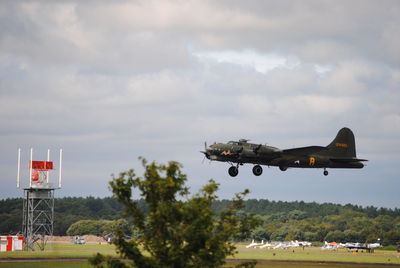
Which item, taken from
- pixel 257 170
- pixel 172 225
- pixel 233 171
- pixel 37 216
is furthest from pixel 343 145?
pixel 37 216

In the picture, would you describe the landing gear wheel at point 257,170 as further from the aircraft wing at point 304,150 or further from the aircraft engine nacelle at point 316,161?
the aircraft engine nacelle at point 316,161

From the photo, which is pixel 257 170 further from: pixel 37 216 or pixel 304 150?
pixel 37 216

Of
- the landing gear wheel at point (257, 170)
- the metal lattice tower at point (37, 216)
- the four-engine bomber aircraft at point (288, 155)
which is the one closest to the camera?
the four-engine bomber aircraft at point (288, 155)

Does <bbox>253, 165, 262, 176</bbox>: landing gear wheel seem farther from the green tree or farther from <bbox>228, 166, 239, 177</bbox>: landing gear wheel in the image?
the green tree

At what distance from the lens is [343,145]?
3329 inches

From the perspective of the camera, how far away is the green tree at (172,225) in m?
44.3

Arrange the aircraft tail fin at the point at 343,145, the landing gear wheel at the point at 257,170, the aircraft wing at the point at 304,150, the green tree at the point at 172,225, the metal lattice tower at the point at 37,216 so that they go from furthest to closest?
the metal lattice tower at the point at 37,216 < the aircraft tail fin at the point at 343,145 < the aircraft wing at the point at 304,150 < the landing gear wheel at the point at 257,170 < the green tree at the point at 172,225

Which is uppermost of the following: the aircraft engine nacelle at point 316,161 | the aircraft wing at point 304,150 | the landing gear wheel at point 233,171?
the aircraft wing at point 304,150

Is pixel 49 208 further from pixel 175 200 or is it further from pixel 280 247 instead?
pixel 175 200

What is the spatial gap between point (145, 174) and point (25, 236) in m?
97.3

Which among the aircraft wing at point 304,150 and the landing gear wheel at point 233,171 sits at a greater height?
the aircraft wing at point 304,150

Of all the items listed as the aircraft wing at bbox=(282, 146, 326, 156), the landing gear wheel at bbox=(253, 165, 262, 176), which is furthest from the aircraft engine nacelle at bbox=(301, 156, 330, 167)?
the landing gear wheel at bbox=(253, 165, 262, 176)

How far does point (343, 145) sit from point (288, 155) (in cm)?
1079

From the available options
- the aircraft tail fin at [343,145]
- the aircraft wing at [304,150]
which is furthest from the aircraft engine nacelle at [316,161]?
the aircraft tail fin at [343,145]
